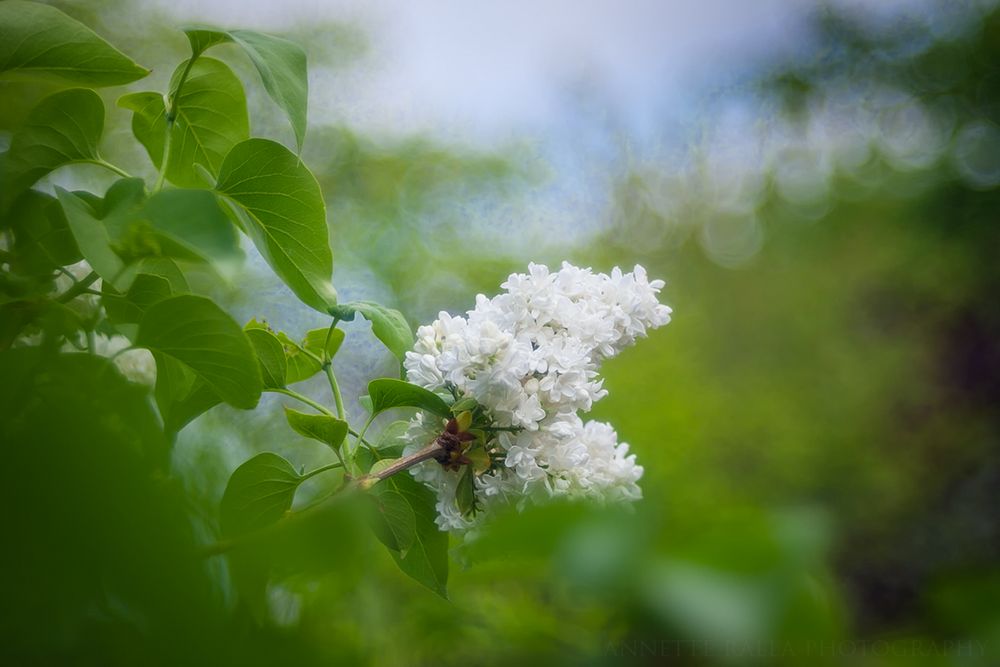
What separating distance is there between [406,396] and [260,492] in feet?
0.29

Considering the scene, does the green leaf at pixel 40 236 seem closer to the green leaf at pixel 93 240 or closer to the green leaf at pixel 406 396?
the green leaf at pixel 93 240

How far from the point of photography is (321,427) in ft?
1.31

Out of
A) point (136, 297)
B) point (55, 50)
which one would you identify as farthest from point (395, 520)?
point (55, 50)

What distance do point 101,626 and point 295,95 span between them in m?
0.31

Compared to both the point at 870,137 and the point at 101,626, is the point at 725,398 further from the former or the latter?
the point at 101,626

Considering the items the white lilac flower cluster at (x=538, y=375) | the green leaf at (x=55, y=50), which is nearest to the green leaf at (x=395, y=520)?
the white lilac flower cluster at (x=538, y=375)

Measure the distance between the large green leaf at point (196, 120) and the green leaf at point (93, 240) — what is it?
0.38 feet

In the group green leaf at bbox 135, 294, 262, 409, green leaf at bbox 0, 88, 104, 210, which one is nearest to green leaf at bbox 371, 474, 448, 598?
green leaf at bbox 135, 294, 262, 409

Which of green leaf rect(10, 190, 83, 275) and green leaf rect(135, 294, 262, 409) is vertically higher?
green leaf rect(10, 190, 83, 275)

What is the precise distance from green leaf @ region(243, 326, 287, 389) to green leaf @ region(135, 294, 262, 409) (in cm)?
7

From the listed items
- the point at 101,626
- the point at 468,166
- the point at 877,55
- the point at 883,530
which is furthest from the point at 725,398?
the point at 101,626

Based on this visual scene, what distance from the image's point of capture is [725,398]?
4965 mm

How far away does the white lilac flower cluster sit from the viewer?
41 centimetres

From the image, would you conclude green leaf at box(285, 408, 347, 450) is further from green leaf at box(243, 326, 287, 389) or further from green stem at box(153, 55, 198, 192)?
green stem at box(153, 55, 198, 192)
